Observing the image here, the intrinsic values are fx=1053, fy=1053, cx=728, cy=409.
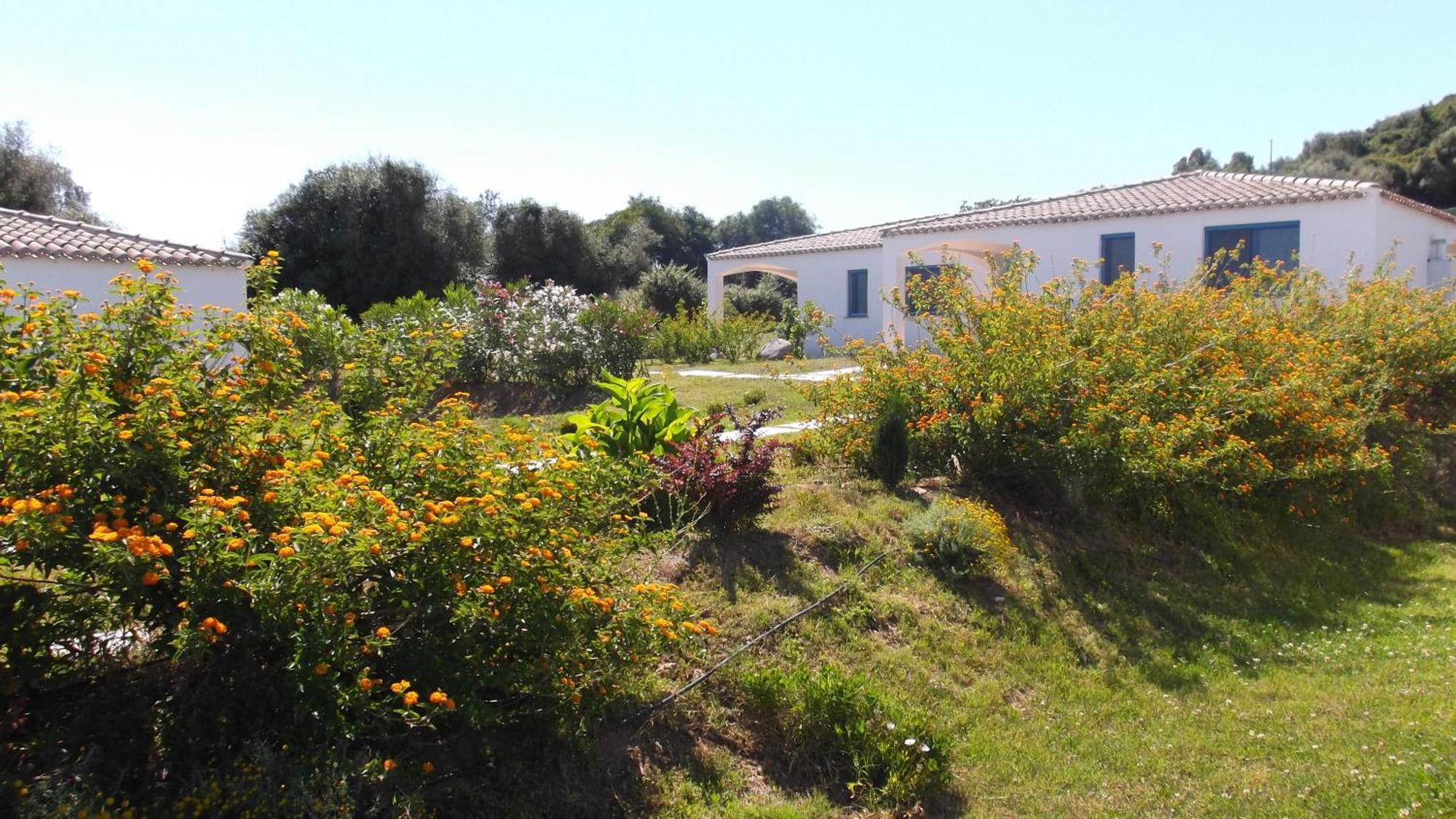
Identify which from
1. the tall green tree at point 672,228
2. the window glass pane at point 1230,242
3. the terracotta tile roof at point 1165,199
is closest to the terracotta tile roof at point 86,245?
the terracotta tile roof at point 1165,199

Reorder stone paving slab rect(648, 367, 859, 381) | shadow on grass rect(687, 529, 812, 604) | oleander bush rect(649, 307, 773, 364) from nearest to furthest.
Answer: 1. shadow on grass rect(687, 529, 812, 604)
2. stone paving slab rect(648, 367, 859, 381)
3. oleander bush rect(649, 307, 773, 364)

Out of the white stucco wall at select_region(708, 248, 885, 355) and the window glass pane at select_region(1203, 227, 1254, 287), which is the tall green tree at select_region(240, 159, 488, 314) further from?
the window glass pane at select_region(1203, 227, 1254, 287)

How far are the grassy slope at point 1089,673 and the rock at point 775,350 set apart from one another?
13.5m

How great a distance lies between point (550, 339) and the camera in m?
14.1

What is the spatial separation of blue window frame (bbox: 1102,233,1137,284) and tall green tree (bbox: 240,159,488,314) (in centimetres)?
1638

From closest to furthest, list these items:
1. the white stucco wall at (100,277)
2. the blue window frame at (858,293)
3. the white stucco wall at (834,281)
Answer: the white stucco wall at (100,277) → the white stucco wall at (834,281) → the blue window frame at (858,293)

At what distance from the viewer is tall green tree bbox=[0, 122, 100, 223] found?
2711cm

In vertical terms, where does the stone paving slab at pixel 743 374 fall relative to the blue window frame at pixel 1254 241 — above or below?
below

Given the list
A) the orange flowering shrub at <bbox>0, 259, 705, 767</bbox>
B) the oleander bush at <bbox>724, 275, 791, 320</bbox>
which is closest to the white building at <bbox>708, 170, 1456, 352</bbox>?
the oleander bush at <bbox>724, 275, 791, 320</bbox>

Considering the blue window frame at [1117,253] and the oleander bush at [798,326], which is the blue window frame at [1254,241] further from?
the oleander bush at [798,326]

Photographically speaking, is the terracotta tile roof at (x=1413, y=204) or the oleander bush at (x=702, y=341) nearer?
the terracotta tile roof at (x=1413, y=204)

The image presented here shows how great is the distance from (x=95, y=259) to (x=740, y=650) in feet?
43.9

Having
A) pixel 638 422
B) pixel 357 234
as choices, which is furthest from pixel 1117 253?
pixel 357 234

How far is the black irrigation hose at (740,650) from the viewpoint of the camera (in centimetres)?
448
